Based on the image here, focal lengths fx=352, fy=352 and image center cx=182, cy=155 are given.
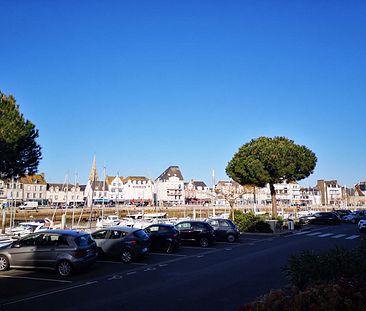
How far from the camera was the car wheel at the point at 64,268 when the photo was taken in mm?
13055

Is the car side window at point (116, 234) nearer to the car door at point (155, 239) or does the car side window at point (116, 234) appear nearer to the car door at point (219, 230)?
the car door at point (155, 239)

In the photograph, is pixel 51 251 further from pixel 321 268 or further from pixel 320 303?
pixel 320 303

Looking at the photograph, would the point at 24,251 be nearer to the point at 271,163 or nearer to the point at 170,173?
the point at 271,163

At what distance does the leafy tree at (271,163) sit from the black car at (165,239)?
17548 millimetres

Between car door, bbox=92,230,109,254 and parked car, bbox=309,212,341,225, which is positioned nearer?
car door, bbox=92,230,109,254

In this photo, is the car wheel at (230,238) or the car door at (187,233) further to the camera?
the car wheel at (230,238)

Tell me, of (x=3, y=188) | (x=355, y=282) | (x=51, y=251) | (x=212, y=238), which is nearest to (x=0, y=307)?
(x=51, y=251)

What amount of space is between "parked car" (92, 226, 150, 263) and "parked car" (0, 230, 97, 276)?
2.18 meters

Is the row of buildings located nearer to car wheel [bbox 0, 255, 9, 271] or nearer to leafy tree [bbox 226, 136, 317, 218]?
leafy tree [bbox 226, 136, 317, 218]

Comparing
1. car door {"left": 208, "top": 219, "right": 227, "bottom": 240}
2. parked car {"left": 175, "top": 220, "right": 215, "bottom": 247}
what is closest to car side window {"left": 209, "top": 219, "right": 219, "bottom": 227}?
car door {"left": 208, "top": 219, "right": 227, "bottom": 240}

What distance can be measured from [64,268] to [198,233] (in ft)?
35.0

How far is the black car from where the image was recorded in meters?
19.4

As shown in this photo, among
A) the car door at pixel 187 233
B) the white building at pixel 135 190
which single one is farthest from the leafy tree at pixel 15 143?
the white building at pixel 135 190

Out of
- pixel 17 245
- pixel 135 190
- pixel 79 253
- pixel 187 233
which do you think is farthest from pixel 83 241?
pixel 135 190
